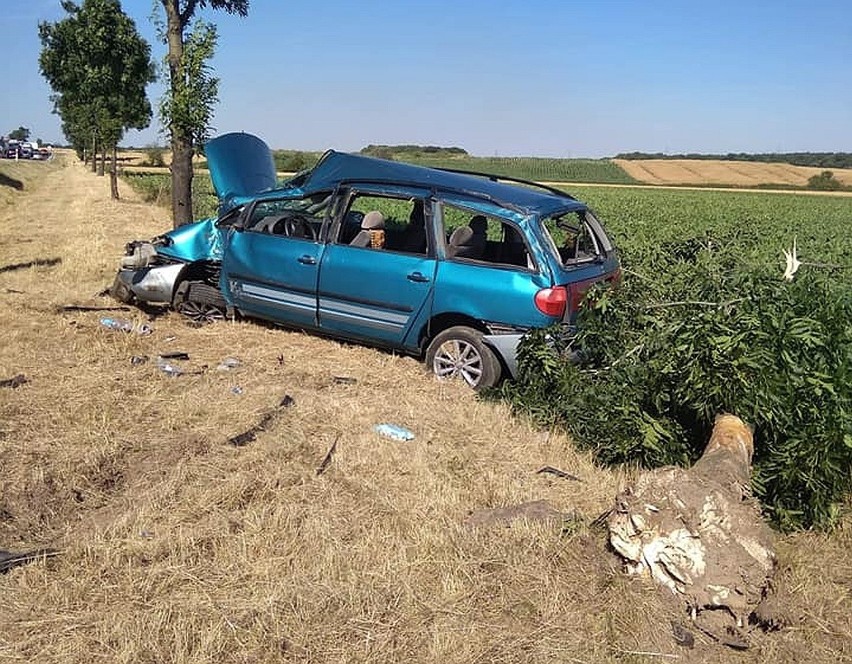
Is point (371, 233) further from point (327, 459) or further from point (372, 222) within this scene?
point (327, 459)

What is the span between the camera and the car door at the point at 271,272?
7.68 meters

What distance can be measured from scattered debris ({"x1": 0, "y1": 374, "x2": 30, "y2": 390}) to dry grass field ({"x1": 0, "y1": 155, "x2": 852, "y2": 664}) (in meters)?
0.13

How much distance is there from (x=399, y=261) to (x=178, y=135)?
7786mm

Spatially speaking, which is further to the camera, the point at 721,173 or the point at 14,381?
the point at 721,173

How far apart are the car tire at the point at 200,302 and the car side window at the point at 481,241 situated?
2.96m

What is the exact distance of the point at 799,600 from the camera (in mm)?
3770

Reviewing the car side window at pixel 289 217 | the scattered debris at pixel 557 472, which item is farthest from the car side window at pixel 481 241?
the scattered debris at pixel 557 472

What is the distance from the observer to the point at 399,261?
7098mm

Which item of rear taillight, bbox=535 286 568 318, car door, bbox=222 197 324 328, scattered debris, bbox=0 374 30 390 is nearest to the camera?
scattered debris, bbox=0 374 30 390

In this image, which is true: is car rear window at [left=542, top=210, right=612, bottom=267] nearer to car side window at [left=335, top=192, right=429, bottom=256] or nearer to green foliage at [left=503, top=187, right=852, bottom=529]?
green foliage at [left=503, top=187, right=852, bottom=529]

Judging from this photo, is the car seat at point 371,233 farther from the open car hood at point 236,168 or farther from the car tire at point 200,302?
the car tire at point 200,302

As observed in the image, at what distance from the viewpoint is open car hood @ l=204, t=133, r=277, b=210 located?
8962mm

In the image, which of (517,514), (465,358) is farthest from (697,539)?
(465,358)

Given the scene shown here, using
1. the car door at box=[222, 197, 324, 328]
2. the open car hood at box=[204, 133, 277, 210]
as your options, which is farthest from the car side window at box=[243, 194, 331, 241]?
the open car hood at box=[204, 133, 277, 210]
